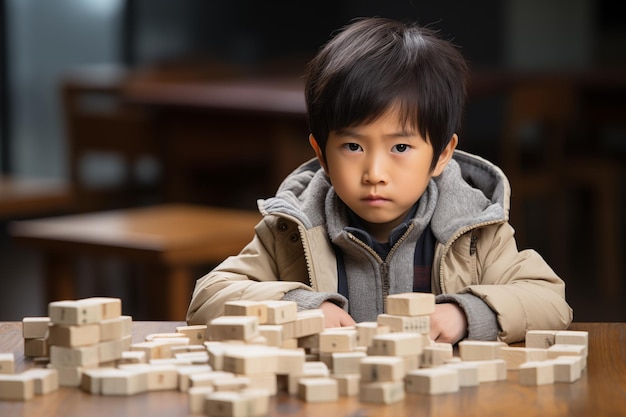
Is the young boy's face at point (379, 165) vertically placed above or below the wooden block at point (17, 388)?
above

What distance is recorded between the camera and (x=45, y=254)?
414 centimetres

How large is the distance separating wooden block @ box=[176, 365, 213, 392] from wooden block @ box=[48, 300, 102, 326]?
115 mm

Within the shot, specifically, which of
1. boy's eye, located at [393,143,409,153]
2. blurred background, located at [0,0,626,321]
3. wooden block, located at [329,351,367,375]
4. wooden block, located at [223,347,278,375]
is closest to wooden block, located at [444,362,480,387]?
wooden block, located at [329,351,367,375]

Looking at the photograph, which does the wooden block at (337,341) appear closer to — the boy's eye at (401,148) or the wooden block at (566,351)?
the wooden block at (566,351)

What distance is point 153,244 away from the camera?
11.9 ft

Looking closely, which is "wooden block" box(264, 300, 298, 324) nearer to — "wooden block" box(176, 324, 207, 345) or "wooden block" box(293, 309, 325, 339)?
"wooden block" box(293, 309, 325, 339)

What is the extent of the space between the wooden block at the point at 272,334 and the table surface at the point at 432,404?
100 millimetres

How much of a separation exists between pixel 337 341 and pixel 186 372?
178 mm

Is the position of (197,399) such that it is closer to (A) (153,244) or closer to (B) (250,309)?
(B) (250,309)

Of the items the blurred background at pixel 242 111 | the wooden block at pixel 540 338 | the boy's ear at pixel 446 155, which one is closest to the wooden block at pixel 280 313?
the wooden block at pixel 540 338

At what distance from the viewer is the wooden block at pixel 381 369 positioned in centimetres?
122

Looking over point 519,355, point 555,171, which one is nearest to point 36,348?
point 519,355

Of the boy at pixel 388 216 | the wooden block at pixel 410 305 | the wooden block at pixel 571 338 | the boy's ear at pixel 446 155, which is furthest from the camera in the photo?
the boy's ear at pixel 446 155

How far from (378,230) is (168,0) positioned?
863 cm
